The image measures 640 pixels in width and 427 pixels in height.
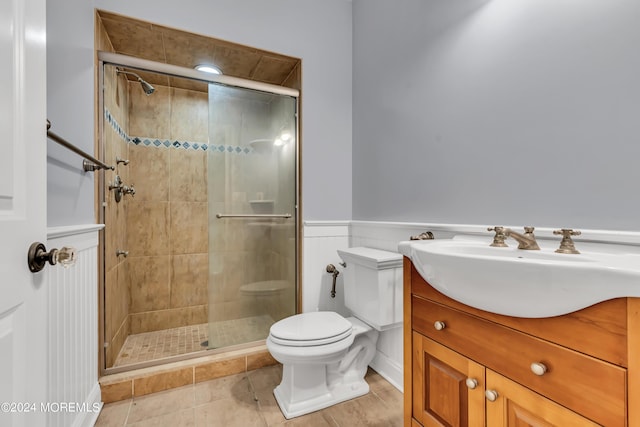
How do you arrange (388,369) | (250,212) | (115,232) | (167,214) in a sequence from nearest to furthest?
1. (388,369)
2. (115,232)
3. (250,212)
4. (167,214)

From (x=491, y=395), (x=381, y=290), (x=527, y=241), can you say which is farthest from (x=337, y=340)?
(x=527, y=241)

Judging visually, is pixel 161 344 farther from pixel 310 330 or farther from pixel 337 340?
pixel 337 340

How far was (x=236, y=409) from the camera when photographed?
1453 mm

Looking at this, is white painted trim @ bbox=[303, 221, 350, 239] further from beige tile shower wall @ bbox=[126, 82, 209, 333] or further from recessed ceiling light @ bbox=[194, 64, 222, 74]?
recessed ceiling light @ bbox=[194, 64, 222, 74]

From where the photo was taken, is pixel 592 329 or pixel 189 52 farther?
pixel 189 52

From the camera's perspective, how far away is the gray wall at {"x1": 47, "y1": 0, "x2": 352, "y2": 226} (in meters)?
1.17

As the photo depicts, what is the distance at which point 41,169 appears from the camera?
622 mm

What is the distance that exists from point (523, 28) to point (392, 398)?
180cm

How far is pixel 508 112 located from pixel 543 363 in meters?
0.94

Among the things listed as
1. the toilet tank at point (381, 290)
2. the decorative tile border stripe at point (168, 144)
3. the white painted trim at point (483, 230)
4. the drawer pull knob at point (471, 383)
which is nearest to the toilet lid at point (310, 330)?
the toilet tank at point (381, 290)

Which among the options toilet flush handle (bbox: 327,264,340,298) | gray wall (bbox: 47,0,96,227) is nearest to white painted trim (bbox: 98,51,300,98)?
gray wall (bbox: 47,0,96,227)

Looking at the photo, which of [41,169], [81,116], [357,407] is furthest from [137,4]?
[357,407]

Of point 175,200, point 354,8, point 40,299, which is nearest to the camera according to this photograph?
point 40,299

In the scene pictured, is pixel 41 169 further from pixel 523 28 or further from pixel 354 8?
pixel 354 8
